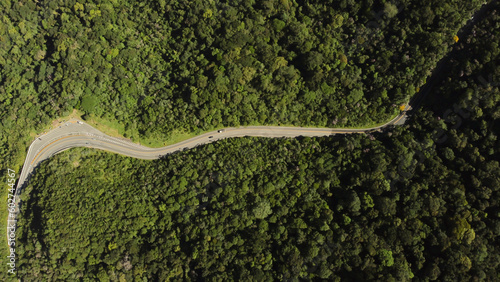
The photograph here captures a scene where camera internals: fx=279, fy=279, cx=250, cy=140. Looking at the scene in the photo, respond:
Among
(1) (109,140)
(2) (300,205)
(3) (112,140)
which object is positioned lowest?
(2) (300,205)

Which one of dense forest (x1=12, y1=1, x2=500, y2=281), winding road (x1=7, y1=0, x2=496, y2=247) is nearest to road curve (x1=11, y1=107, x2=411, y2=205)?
winding road (x1=7, y1=0, x2=496, y2=247)

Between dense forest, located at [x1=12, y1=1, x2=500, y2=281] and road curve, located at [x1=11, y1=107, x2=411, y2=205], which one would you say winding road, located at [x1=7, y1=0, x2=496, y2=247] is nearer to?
road curve, located at [x1=11, y1=107, x2=411, y2=205]

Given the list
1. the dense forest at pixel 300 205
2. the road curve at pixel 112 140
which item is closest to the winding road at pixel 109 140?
the road curve at pixel 112 140

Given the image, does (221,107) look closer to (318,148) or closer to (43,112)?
(318,148)

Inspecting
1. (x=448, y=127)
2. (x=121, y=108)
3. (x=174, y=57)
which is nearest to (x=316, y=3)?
(x=174, y=57)

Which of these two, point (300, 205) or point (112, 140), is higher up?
point (112, 140)

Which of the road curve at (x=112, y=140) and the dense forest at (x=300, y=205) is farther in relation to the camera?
the road curve at (x=112, y=140)

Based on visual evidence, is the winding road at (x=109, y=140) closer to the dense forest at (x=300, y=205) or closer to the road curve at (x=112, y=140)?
the road curve at (x=112, y=140)

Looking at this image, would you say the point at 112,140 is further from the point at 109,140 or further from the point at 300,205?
the point at 300,205

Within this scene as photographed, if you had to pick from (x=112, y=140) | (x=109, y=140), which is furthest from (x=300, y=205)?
(x=109, y=140)

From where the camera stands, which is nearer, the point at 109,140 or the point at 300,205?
the point at 300,205
